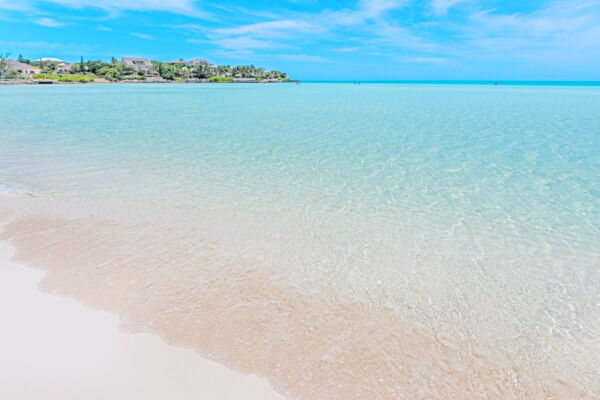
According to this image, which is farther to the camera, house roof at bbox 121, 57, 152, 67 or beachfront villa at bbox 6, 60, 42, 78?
house roof at bbox 121, 57, 152, 67

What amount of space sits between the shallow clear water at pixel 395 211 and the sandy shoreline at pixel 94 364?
1992 mm

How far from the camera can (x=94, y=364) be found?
349cm

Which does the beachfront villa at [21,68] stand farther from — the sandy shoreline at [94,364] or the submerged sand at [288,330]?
the sandy shoreline at [94,364]

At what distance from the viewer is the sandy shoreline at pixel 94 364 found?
3.22 meters

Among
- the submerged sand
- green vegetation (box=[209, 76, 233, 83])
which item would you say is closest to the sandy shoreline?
the submerged sand

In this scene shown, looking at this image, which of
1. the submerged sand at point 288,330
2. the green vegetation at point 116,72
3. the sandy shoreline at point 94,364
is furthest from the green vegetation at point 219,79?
the sandy shoreline at point 94,364

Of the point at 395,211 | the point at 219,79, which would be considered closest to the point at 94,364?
the point at 395,211

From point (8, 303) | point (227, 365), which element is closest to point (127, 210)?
point (8, 303)

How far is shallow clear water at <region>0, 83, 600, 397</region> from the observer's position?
4.58 metres

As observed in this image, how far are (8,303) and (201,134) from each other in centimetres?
1384

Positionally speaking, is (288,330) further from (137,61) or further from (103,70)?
(137,61)

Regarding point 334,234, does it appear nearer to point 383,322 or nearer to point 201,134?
point 383,322

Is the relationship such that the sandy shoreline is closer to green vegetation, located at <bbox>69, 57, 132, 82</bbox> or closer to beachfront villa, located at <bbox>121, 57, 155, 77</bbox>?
green vegetation, located at <bbox>69, 57, 132, 82</bbox>

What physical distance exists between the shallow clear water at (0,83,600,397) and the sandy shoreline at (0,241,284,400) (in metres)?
1.99
